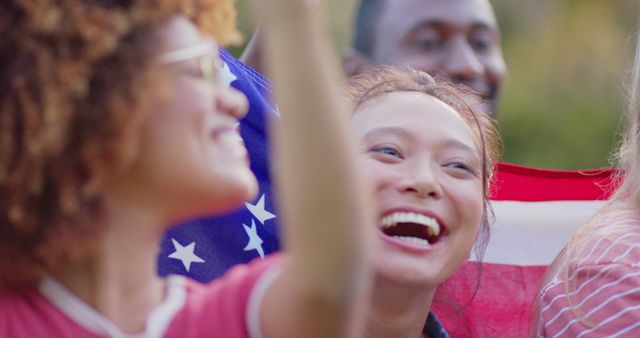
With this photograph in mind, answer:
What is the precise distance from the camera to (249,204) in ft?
7.52

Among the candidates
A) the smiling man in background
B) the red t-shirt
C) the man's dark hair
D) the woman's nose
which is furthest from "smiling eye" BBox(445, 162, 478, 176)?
the man's dark hair

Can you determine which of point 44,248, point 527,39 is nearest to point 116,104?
point 44,248

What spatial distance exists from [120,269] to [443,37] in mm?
2624

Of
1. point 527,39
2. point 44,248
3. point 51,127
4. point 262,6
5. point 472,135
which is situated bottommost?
point 527,39

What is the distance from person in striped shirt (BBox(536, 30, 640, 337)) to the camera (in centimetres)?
199

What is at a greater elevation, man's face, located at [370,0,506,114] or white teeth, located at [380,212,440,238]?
white teeth, located at [380,212,440,238]

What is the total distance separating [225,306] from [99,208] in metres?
0.18

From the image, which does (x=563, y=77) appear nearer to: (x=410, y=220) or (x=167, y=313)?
(x=410, y=220)

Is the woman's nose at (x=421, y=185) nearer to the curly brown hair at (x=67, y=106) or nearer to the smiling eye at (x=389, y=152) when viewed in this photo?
the smiling eye at (x=389, y=152)

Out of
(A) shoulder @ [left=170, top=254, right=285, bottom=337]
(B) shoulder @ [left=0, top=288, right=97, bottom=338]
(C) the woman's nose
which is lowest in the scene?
(C) the woman's nose

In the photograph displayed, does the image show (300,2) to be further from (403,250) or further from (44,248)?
(403,250)

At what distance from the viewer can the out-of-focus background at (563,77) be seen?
10.9 m

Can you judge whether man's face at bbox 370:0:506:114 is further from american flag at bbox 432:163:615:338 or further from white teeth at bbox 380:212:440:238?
white teeth at bbox 380:212:440:238

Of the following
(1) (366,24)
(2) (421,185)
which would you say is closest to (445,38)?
(1) (366,24)
